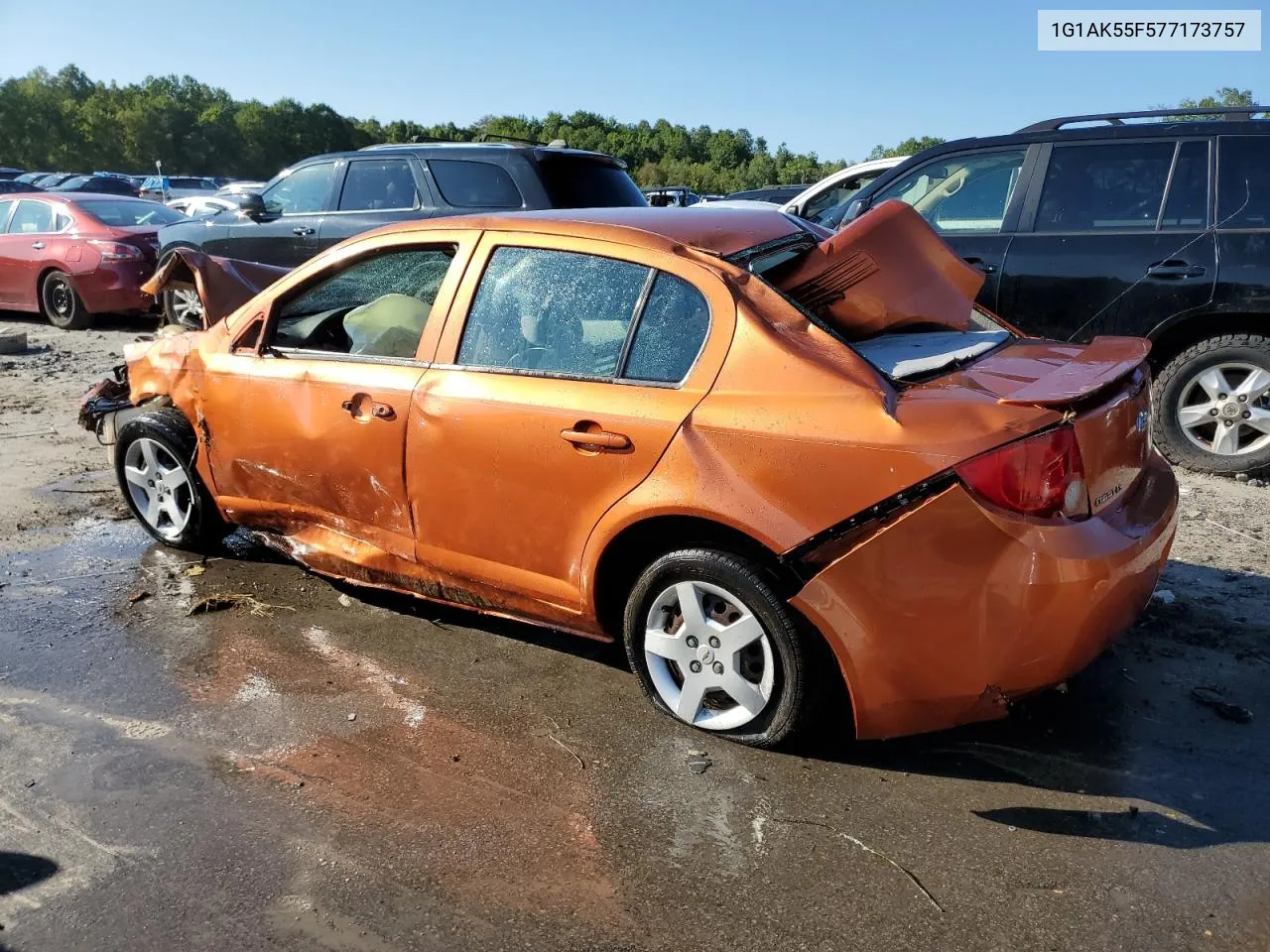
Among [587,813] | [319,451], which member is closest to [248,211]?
[319,451]

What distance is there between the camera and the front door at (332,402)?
3795mm

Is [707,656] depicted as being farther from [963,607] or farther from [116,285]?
[116,285]

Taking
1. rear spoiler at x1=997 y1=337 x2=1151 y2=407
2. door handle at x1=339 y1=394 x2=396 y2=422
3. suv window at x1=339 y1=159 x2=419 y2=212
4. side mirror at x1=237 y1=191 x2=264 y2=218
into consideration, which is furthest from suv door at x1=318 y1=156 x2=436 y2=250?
rear spoiler at x1=997 y1=337 x2=1151 y2=407

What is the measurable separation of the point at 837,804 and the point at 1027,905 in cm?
59

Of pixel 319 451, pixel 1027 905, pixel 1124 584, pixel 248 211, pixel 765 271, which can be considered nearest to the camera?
pixel 1027 905

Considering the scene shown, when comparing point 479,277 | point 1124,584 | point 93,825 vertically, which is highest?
point 479,277

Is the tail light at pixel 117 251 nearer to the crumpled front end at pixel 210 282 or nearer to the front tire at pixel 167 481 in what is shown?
the crumpled front end at pixel 210 282

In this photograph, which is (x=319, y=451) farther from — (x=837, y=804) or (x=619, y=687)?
(x=837, y=804)

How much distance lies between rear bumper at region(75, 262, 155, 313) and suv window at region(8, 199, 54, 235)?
941 mm

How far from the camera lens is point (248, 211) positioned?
9.31 m

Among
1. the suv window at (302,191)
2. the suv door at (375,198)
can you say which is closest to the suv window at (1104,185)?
the suv door at (375,198)

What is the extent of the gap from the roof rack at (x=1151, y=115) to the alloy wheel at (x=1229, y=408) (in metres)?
1.43

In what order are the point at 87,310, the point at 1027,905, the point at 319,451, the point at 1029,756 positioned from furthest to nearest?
1. the point at 87,310
2. the point at 319,451
3. the point at 1029,756
4. the point at 1027,905

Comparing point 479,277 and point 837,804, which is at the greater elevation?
point 479,277
